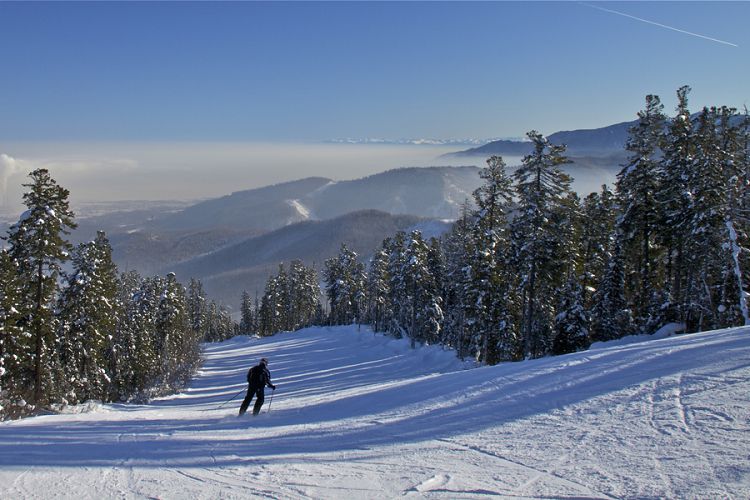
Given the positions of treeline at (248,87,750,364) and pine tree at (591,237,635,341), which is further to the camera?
pine tree at (591,237,635,341)

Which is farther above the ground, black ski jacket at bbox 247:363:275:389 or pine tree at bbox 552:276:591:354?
black ski jacket at bbox 247:363:275:389

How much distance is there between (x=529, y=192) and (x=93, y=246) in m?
26.8

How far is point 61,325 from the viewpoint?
32.2 metres

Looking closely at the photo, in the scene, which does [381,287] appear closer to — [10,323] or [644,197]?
[644,197]

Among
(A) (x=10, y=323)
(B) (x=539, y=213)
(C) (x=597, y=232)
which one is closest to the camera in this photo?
(A) (x=10, y=323)

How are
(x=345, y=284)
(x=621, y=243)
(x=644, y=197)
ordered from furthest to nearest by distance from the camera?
(x=345, y=284) < (x=621, y=243) < (x=644, y=197)

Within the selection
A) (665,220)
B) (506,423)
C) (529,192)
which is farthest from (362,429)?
(665,220)

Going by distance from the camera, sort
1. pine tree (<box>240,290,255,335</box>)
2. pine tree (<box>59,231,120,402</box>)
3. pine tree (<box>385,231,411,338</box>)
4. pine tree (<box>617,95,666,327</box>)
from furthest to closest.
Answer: pine tree (<box>240,290,255,335</box>), pine tree (<box>385,231,411,338</box>), pine tree (<box>59,231,120,402</box>), pine tree (<box>617,95,666,327</box>)

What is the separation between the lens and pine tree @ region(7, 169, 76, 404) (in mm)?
24891

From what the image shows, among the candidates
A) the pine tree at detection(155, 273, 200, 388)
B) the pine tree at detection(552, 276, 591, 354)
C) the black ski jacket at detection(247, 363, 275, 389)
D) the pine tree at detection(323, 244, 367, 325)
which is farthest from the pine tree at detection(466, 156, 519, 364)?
the pine tree at detection(323, 244, 367, 325)

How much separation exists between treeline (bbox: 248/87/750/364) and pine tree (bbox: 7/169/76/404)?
22.9m

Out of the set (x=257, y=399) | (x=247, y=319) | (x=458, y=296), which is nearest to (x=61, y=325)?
(x=257, y=399)

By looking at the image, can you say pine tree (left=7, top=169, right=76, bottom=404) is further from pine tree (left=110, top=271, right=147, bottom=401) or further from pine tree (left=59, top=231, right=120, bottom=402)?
pine tree (left=110, top=271, right=147, bottom=401)

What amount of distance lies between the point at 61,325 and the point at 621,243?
35.8m
